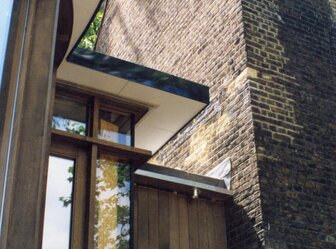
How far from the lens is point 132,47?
37.1ft

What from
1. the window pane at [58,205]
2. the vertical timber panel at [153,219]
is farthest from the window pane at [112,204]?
the vertical timber panel at [153,219]

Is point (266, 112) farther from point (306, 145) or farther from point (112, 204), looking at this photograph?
point (112, 204)

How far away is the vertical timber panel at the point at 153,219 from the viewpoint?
6023 millimetres

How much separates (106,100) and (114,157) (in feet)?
2.24

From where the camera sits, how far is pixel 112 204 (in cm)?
554

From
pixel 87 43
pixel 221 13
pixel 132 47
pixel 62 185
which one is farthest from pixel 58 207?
pixel 87 43

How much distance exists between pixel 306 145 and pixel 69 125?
3103mm

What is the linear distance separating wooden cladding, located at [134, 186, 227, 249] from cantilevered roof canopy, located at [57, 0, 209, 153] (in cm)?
78

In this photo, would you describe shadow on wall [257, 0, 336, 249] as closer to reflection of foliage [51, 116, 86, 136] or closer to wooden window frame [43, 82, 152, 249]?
wooden window frame [43, 82, 152, 249]

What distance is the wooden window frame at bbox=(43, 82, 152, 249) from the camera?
204 inches

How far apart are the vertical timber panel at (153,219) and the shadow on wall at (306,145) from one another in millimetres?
1183

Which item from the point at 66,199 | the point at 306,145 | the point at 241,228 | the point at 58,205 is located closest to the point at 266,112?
the point at 306,145

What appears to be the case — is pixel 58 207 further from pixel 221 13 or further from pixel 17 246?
pixel 221 13

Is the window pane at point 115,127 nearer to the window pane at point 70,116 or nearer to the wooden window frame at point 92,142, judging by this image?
the wooden window frame at point 92,142
